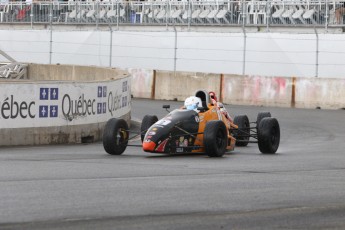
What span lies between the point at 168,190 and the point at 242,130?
27.1 feet

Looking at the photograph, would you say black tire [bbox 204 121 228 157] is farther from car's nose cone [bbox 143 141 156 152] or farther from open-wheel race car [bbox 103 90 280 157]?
car's nose cone [bbox 143 141 156 152]

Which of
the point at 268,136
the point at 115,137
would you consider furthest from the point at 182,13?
the point at 115,137

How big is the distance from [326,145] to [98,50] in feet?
65.4

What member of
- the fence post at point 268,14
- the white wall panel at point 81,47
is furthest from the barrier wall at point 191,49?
the fence post at point 268,14

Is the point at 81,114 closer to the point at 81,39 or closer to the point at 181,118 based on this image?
the point at 181,118

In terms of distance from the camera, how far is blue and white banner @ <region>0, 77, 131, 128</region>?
64.5ft

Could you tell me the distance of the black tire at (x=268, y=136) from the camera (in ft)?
61.1

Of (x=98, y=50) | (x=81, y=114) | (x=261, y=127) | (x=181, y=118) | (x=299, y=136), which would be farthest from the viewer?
(x=98, y=50)

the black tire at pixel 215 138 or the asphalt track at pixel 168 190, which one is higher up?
the black tire at pixel 215 138

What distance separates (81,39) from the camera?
135ft

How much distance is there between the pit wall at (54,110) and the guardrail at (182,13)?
1410 cm

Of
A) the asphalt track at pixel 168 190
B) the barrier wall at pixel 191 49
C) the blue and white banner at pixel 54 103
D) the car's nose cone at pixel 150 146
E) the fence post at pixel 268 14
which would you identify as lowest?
the asphalt track at pixel 168 190

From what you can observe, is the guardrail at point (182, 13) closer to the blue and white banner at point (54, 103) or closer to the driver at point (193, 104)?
the blue and white banner at point (54, 103)

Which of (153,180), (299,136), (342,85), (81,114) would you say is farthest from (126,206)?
(342,85)
